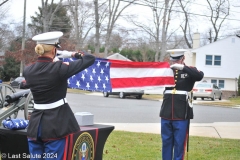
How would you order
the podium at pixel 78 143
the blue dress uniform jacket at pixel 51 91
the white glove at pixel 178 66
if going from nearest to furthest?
the blue dress uniform jacket at pixel 51 91 < the podium at pixel 78 143 < the white glove at pixel 178 66

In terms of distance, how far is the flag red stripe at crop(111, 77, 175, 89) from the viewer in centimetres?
570

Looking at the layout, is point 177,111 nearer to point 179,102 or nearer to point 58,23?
point 179,102

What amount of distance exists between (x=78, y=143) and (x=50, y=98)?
33.9 inches

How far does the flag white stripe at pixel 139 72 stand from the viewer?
5730 millimetres

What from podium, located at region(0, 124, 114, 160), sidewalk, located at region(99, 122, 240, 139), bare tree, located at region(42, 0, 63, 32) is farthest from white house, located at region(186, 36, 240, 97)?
podium, located at region(0, 124, 114, 160)

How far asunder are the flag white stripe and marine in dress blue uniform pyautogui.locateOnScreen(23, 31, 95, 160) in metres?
1.59

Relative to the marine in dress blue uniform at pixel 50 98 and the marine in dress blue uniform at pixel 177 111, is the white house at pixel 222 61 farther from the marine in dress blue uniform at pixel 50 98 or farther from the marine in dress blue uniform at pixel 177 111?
the marine in dress blue uniform at pixel 50 98

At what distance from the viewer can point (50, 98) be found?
4.09 m

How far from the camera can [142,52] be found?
5406 centimetres

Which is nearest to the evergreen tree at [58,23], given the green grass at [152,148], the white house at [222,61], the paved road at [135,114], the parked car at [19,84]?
the white house at [222,61]

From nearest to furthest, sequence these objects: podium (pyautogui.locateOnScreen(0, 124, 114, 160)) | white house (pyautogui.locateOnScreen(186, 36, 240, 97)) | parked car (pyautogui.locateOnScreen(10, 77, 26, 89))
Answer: podium (pyautogui.locateOnScreen(0, 124, 114, 160)) → parked car (pyautogui.locateOnScreen(10, 77, 26, 89)) → white house (pyautogui.locateOnScreen(186, 36, 240, 97))

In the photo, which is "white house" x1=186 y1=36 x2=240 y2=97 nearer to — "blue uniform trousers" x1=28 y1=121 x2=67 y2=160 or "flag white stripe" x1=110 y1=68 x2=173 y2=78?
"flag white stripe" x1=110 y1=68 x2=173 y2=78

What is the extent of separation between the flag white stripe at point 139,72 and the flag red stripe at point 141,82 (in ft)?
0.15

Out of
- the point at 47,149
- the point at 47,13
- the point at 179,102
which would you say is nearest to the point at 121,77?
the point at 179,102
